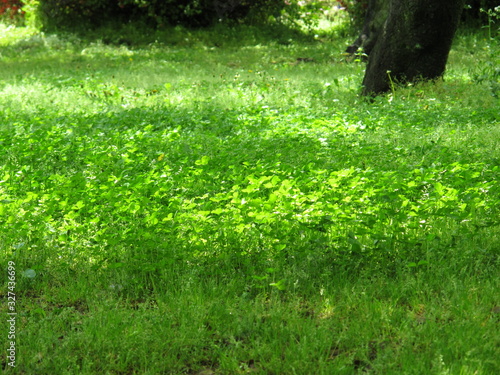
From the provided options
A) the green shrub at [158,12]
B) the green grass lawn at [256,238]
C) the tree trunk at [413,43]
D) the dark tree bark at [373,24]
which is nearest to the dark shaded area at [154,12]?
the green shrub at [158,12]

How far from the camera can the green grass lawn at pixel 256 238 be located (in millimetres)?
3105

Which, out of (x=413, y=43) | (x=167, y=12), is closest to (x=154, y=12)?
(x=167, y=12)

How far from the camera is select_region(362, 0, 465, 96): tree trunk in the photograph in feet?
28.0

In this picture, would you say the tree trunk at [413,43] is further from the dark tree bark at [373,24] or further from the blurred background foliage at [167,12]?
the blurred background foliage at [167,12]

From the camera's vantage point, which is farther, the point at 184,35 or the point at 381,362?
the point at 184,35

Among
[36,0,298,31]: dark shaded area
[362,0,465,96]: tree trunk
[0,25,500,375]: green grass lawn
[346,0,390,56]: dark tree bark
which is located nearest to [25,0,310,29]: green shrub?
[36,0,298,31]: dark shaded area

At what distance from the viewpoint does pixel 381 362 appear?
288 cm

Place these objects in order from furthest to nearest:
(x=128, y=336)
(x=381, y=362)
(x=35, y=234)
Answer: (x=35, y=234)
(x=128, y=336)
(x=381, y=362)

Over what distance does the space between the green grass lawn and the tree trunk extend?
2.08 feet

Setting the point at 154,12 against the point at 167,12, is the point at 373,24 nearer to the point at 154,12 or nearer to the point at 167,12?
the point at 167,12

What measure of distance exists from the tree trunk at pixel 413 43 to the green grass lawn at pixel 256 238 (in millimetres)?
634

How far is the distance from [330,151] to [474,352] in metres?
3.36

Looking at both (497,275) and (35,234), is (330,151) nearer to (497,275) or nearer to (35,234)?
(497,275)

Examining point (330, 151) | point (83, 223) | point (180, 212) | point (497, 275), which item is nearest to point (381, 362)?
point (497, 275)
